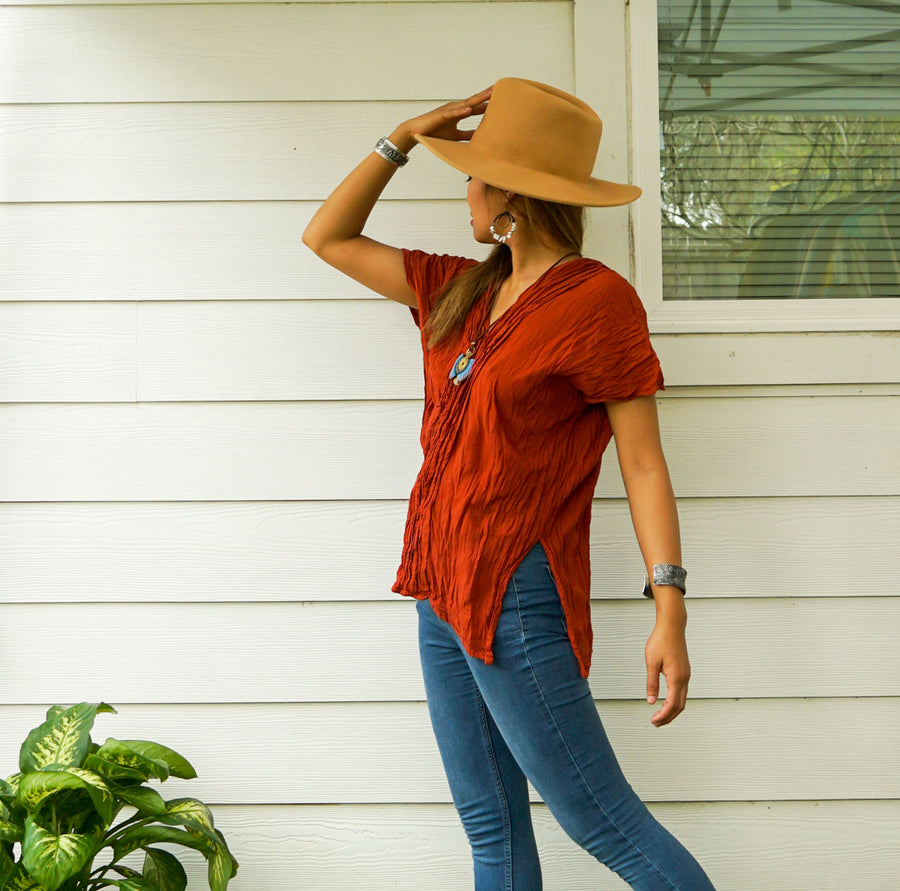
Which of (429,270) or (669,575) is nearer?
(669,575)

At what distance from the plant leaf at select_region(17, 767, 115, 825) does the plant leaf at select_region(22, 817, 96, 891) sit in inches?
1.5

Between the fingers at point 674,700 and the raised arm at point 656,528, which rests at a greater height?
the raised arm at point 656,528

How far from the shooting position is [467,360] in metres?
1.33

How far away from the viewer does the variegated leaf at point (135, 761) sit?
1432 millimetres

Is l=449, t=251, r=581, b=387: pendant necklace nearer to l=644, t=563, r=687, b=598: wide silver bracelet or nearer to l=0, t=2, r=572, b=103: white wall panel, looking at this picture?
l=644, t=563, r=687, b=598: wide silver bracelet

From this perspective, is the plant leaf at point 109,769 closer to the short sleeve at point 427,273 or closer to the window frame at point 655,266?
the short sleeve at point 427,273

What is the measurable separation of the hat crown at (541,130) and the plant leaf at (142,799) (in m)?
1.17

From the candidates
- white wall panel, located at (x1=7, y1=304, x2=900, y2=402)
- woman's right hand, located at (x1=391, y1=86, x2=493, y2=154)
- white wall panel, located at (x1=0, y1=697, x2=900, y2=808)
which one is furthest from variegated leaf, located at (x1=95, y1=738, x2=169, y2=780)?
woman's right hand, located at (x1=391, y1=86, x2=493, y2=154)

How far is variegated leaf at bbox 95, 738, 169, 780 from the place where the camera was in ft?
4.70

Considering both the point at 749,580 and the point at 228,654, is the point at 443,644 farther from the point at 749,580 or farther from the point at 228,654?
the point at 749,580

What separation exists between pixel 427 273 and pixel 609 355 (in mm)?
431

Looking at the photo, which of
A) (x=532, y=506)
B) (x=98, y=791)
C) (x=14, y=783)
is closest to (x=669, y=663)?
(x=532, y=506)

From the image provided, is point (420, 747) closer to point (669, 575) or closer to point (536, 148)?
point (669, 575)

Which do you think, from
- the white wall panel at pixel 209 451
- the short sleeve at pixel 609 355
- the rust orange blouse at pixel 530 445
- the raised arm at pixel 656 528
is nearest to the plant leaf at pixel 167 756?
the white wall panel at pixel 209 451
